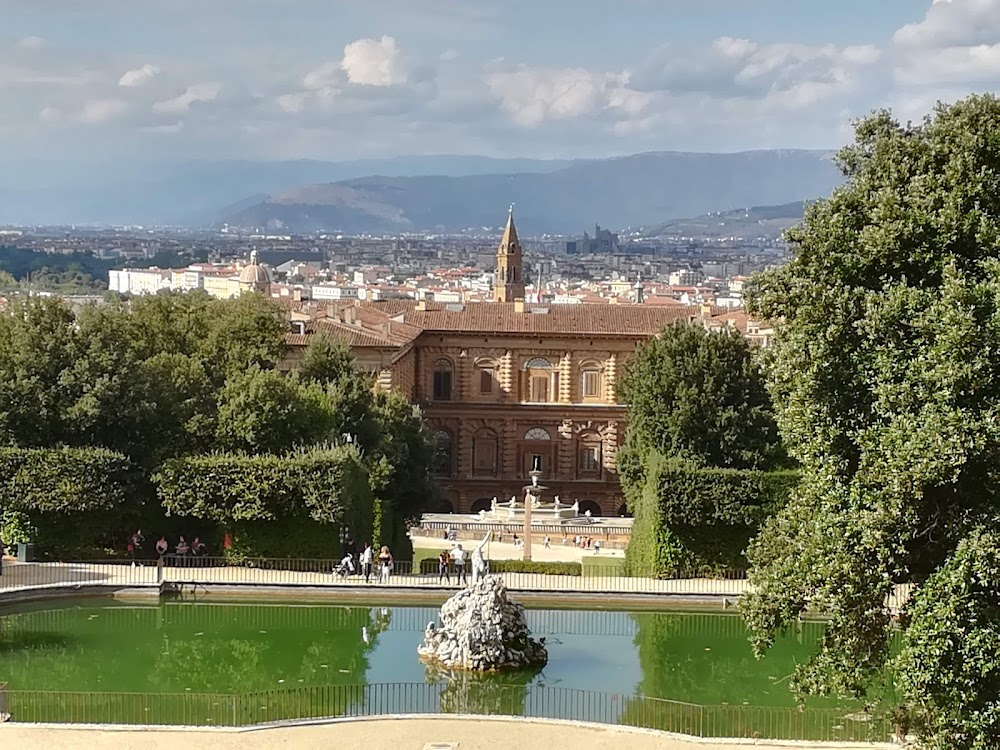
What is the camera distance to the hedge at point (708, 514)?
42.0 m

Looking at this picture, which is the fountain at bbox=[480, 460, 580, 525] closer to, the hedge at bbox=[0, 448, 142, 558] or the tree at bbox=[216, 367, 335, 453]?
the tree at bbox=[216, 367, 335, 453]

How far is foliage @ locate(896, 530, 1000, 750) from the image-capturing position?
2181 centimetres

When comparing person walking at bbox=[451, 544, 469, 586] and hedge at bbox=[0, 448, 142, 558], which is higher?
hedge at bbox=[0, 448, 142, 558]

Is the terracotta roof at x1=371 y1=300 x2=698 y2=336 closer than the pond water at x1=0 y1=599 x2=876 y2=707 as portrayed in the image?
No

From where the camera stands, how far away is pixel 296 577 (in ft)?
130

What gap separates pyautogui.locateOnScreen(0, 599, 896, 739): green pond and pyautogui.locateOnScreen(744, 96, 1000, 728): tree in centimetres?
425

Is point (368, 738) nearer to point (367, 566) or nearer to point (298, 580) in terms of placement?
point (367, 566)

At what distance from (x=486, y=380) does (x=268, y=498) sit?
3740 centimetres

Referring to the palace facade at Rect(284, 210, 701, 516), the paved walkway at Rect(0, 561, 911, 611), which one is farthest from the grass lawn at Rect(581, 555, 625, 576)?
the palace facade at Rect(284, 210, 701, 516)

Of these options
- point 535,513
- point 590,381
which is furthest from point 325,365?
point 590,381

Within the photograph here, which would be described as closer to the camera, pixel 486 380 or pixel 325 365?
pixel 325 365

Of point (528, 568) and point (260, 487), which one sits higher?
point (260, 487)

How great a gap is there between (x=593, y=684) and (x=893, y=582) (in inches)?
362

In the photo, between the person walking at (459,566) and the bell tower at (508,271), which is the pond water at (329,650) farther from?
the bell tower at (508,271)
